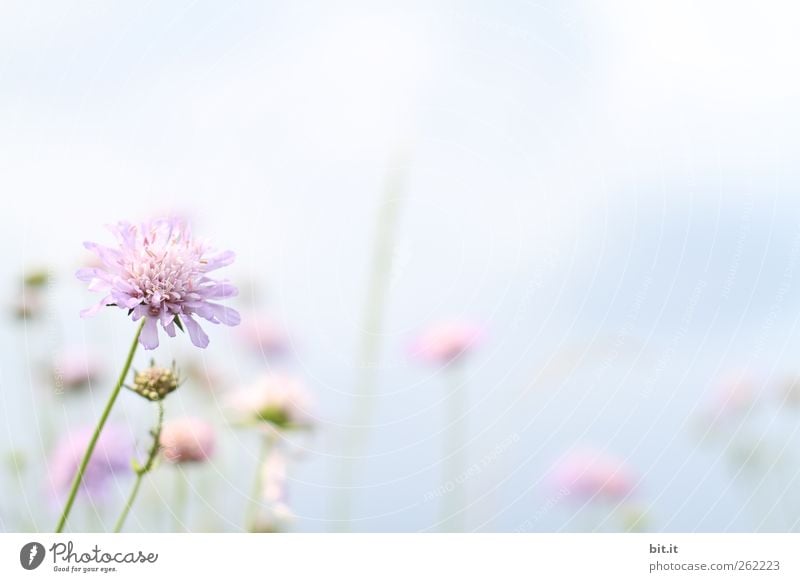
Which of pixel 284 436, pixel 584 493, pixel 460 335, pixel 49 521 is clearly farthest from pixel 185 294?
pixel 584 493

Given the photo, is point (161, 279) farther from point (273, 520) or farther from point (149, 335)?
point (273, 520)

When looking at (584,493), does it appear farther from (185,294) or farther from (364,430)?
(185,294)

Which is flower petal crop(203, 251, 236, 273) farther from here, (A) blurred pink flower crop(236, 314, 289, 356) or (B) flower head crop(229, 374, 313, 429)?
(A) blurred pink flower crop(236, 314, 289, 356)
